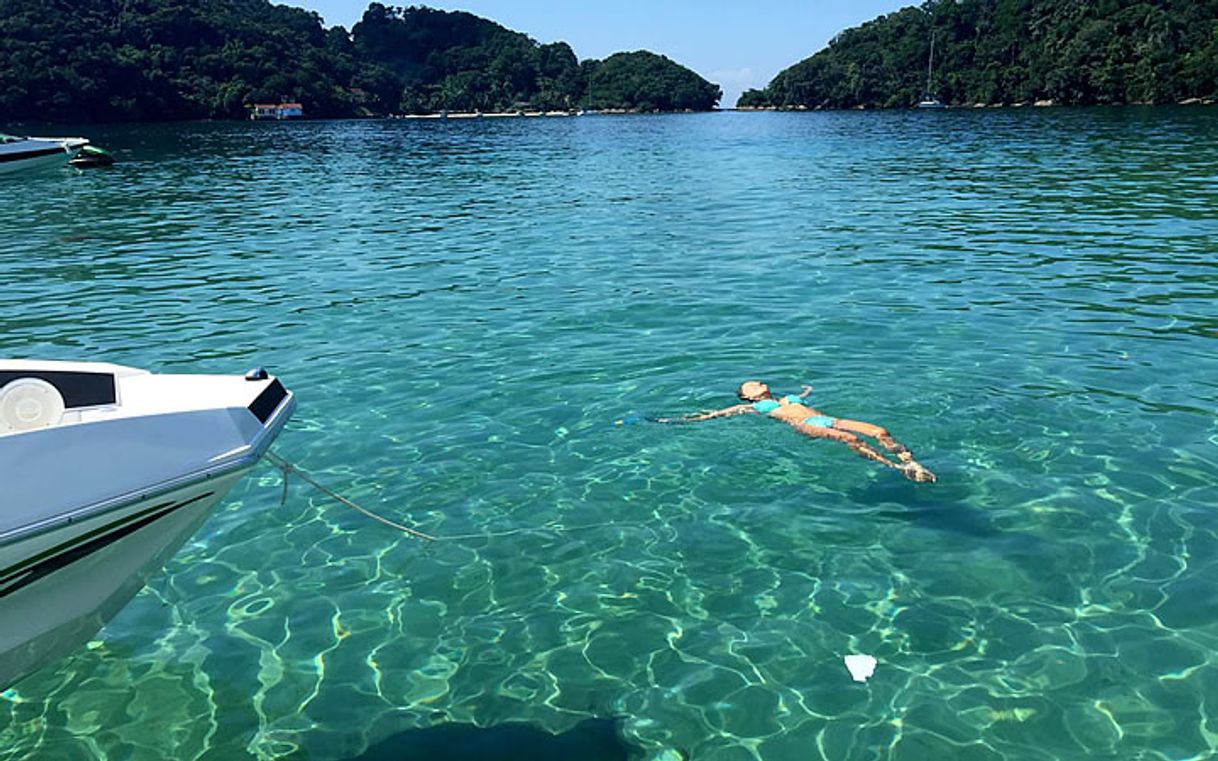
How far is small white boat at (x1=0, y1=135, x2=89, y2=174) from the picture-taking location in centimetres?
4703

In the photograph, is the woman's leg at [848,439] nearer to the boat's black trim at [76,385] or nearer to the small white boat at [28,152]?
the boat's black trim at [76,385]

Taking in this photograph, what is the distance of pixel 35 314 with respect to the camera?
702 inches

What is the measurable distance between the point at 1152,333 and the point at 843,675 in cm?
1104

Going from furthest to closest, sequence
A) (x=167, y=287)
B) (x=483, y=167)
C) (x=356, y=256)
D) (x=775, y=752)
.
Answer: (x=483, y=167) → (x=356, y=256) → (x=167, y=287) → (x=775, y=752)

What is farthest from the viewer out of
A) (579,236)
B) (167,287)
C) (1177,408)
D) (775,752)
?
(579,236)

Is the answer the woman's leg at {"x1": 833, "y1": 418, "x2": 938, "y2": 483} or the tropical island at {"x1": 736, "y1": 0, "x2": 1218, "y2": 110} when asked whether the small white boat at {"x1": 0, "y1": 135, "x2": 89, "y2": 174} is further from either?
the tropical island at {"x1": 736, "y1": 0, "x2": 1218, "y2": 110}

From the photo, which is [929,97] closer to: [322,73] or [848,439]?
[322,73]

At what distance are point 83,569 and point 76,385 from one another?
4.51ft

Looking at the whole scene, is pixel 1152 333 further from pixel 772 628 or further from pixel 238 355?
pixel 238 355

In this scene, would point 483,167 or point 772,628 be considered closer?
point 772,628

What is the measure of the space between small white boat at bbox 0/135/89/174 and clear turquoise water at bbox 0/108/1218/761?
31.5 m

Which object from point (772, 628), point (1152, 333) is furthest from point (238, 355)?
point (1152, 333)

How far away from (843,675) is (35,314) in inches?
711

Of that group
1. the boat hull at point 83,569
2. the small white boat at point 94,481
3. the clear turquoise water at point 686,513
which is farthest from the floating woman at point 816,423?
the boat hull at point 83,569
